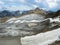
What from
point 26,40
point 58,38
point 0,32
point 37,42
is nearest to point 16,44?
point 26,40

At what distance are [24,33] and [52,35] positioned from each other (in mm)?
2824

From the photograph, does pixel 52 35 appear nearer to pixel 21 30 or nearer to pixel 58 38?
pixel 58 38

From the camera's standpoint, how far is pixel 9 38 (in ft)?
26.9

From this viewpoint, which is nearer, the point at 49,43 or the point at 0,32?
the point at 49,43

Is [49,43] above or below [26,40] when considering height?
below

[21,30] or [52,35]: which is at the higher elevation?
[21,30]

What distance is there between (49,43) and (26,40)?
880mm

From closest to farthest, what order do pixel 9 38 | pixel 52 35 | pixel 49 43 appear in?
pixel 49 43
pixel 52 35
pixel 9 38

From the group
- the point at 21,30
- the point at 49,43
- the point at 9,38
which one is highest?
the point at 21,30

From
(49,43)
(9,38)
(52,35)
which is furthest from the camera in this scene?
(9,38)

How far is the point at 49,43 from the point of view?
18.3 ft

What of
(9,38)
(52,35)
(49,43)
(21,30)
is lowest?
(49,43)

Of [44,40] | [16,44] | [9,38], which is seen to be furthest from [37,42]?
[9,38]

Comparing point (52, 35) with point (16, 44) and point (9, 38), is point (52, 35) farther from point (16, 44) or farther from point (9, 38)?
point (9, 38)
